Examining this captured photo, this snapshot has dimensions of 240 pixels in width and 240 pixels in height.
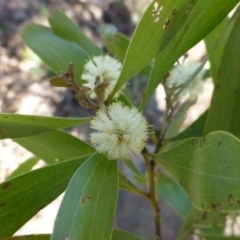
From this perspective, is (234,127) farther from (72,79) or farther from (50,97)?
(50,97)

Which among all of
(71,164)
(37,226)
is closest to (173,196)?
(71,164)

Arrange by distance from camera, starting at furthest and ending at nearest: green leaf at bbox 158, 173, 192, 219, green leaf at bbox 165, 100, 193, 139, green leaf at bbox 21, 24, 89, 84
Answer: green leaf at bbox 158, 173, 192, 219, green leaf at bbox 165, 100, 193, 139, green leaf at bbox 21, 24, 89, 84

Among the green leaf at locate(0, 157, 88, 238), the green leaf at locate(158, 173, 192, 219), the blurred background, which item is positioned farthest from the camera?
the blurred background

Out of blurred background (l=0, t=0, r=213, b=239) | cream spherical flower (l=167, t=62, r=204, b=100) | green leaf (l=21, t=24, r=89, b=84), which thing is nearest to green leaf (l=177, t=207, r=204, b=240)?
cream spherical flower (l=167, t=62, r=204, b=100)

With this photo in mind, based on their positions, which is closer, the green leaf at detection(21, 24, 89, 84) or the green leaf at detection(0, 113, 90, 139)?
the green leaf at detection(0, 113, 90, 139)

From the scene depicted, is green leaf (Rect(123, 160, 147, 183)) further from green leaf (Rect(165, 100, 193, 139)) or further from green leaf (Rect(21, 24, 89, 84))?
green leaf (Rect(21, 24, 89, 84))

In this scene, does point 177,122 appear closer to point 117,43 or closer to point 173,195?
point 117,43

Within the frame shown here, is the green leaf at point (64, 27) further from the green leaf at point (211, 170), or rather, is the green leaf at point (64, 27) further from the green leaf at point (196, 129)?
the green leaf at point (211, 170)

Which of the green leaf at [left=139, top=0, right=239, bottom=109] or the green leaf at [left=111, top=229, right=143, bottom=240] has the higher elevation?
the green leaf at [left=139, top=0, right=239, bottom=109]
